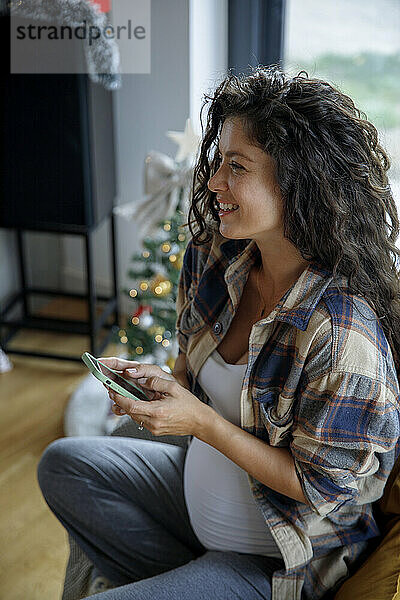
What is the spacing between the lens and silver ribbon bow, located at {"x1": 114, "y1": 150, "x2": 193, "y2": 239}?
2.08 m

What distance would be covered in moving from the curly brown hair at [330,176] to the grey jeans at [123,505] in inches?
20.6

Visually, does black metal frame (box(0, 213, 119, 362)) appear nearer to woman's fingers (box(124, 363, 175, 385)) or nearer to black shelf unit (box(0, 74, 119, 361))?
black shelf unit (box(0, 74, 119, 361))

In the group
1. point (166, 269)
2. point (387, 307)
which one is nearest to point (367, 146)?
point (387, 307)

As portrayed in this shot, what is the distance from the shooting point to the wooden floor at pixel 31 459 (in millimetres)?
1682

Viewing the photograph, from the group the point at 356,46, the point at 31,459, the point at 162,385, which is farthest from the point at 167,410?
the point at 356,46

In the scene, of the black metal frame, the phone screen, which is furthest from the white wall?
the phone screen

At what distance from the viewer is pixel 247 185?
1.06 metres

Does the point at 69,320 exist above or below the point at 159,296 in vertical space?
below

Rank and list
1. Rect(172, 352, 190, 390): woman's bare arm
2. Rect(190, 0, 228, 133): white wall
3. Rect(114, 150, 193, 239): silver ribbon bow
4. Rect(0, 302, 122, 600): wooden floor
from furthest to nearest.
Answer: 1. Rect(190, 0, 228, 133): white wall
2. Rect(114, 150, 193, 239): silver ribbon bow
3. Rect(0, 302, 122, 600): wooden floor
4. Rect(172, 352, 190, 390): woman's bare arm

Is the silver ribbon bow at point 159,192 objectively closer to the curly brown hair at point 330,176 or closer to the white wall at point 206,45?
the white wall at point 206,45

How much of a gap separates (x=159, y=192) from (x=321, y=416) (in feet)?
4.12

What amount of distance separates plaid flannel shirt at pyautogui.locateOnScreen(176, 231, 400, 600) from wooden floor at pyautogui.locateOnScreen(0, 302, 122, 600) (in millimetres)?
777

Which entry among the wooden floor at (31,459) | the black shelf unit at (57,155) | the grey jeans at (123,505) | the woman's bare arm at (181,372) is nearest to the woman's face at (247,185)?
the woman's bare arm at (181,372)

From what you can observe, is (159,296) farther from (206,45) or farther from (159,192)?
(206,45)
